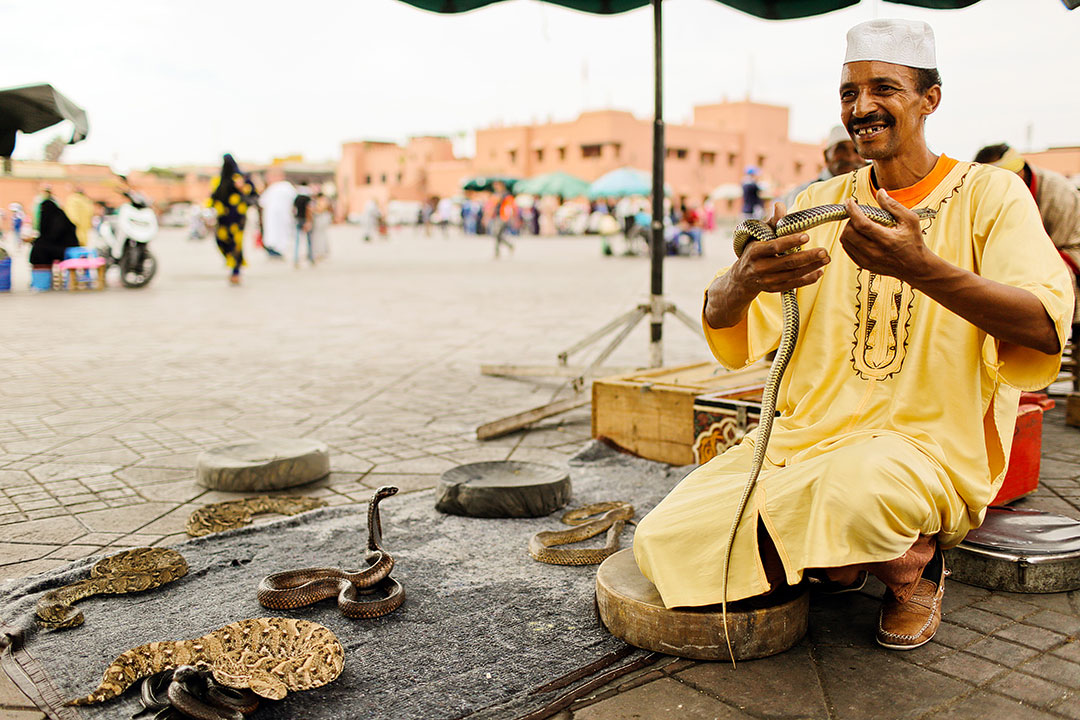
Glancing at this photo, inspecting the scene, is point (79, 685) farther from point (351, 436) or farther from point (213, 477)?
point (351, 436)

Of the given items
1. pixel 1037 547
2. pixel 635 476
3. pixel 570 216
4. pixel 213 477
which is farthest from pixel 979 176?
pixel 570 216

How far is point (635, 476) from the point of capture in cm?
377

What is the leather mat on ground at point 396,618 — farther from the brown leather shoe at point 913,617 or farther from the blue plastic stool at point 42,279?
the blue plastic stool at point 42,279

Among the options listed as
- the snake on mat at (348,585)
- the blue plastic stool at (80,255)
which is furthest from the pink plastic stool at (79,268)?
the snake on mat at (348,585)

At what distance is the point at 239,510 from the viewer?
3.30 meters

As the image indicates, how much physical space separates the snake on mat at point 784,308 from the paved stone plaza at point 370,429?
357 mm

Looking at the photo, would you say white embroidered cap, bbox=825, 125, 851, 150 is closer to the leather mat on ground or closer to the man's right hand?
the leather mat on ground

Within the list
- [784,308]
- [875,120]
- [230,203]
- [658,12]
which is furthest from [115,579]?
[230,203]

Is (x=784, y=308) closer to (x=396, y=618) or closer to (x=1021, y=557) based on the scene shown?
(x=1021, y=557)

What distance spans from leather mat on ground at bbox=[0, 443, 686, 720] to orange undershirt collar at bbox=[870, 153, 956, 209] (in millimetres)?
1302

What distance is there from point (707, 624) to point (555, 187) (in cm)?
2724

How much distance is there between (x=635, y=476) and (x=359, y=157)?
6123 centimetres

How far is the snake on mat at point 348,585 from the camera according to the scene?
238 centimetres

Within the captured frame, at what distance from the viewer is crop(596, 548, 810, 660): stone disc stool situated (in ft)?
6.82
